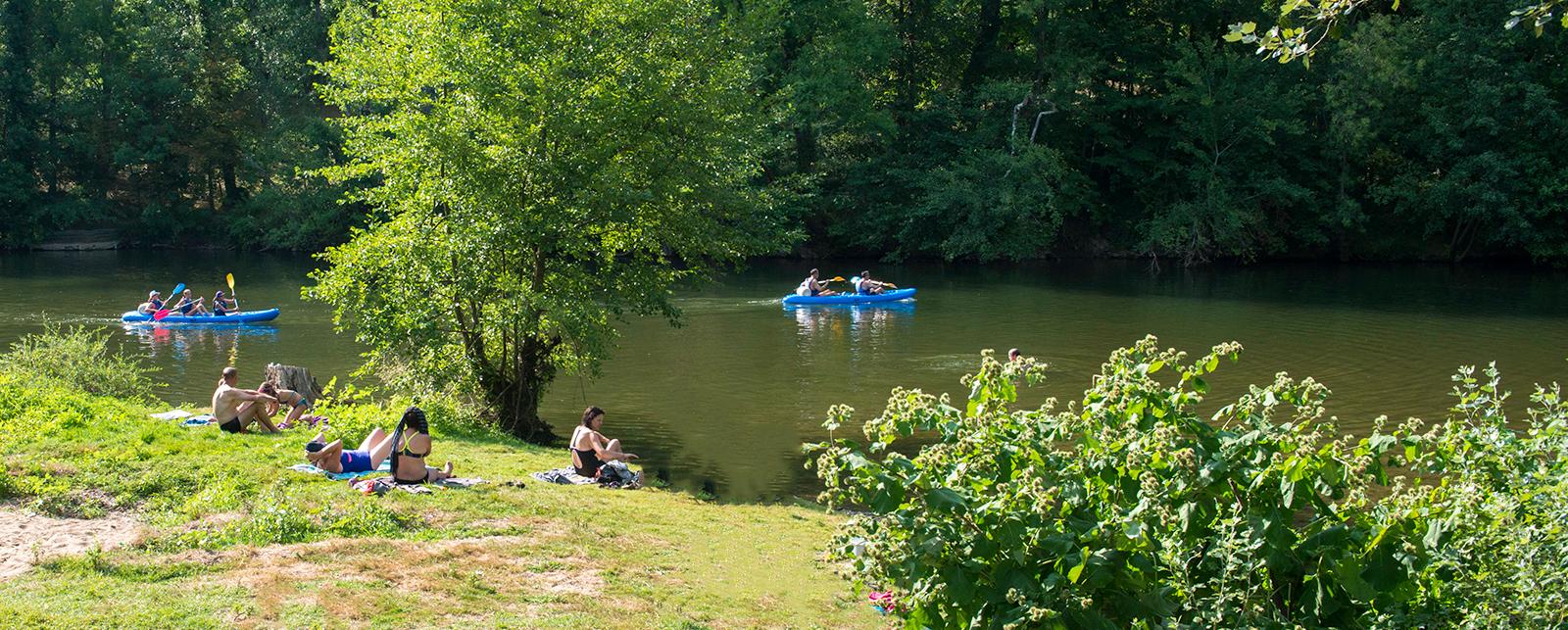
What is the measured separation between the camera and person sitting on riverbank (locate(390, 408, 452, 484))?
33.7 feet

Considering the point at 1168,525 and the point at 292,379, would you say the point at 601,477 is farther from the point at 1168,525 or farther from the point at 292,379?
the point at 1168,525

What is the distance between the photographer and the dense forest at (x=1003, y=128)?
39250 millimetres

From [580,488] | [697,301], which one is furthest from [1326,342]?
[580,488]

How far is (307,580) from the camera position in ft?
23.5

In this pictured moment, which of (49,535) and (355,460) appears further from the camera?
(355,460)

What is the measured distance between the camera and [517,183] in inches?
557

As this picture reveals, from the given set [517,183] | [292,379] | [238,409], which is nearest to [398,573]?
[238,409]

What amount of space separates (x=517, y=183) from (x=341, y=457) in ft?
14.7

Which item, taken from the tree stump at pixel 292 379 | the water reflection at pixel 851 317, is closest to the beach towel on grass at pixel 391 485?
the tree stump at pixel 292 379

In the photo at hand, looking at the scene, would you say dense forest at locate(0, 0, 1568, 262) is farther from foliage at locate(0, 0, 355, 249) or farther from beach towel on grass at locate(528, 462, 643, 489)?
beach towel on grass at locate(528, 462, 643, 489)

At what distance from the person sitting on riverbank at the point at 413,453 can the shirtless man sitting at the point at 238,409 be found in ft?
9.22

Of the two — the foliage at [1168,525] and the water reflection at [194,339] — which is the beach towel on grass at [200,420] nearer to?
the water reflection at [194,339]

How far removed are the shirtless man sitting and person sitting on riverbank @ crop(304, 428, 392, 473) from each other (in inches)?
72.4

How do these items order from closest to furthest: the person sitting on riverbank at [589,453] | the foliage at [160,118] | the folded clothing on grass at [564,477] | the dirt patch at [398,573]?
the dirt patch at [398,573] < the folded clothing on grass at [564,477] < the person sitting on riverbank at [589,453] < the foliage at [160,118]
